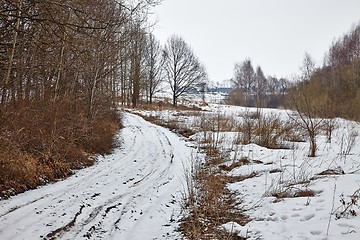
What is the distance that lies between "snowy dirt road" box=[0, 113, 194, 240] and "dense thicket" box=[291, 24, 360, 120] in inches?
200

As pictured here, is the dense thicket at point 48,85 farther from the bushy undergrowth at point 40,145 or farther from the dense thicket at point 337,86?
the dense thicket at point 337,86

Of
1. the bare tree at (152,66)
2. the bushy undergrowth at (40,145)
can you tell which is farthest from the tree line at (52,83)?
the bare tree at (152,66)

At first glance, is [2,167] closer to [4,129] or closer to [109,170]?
[4,129]

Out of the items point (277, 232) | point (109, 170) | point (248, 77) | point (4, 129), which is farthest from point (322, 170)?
point (248, 77)

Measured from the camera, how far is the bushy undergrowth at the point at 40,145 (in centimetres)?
584

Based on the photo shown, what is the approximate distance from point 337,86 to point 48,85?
24044 millimetres

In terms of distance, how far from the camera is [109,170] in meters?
7.66

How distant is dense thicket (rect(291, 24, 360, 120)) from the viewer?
30.5ft

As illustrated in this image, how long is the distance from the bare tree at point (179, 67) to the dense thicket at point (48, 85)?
29.5m

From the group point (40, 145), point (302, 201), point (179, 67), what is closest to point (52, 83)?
point (40, 145)

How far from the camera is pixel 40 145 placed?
7.29 metres

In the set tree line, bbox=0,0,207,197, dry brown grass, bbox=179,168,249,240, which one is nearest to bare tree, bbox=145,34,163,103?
tree line, bbox=0,0,207,197

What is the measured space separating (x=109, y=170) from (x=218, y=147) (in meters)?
5.19

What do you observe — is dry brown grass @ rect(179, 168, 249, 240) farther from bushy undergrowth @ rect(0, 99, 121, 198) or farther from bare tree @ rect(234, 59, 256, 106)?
bare tree @ rect(234, 59, 256, 106)
